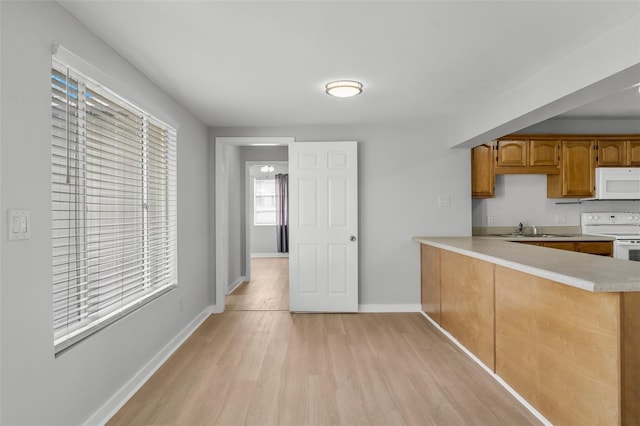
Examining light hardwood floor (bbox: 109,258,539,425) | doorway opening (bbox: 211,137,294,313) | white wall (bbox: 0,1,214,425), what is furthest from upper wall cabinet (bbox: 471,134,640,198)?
white wall (bbox: 0,1,214,425)

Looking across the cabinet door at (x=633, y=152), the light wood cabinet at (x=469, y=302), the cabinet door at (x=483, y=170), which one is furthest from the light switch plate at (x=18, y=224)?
the cabinet door at (x=633, y=152)

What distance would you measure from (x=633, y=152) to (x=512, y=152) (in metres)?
1.50

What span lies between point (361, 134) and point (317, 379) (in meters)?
2.82

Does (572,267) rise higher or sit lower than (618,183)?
lower

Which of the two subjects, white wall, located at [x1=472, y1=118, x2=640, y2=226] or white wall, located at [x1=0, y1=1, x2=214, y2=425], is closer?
white wall, located at [x1=0, y1=1, x2=214, y2=425]

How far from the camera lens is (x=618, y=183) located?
14.6ft

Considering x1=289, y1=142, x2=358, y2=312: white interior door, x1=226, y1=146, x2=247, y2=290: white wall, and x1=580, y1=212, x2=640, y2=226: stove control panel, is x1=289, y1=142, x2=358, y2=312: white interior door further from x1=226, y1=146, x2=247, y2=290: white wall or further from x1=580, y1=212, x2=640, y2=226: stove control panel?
x1=580, y1=212, x2=640, y2=226: stove control panel

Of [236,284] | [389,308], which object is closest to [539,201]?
[389,308]

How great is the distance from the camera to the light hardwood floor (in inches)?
84.4

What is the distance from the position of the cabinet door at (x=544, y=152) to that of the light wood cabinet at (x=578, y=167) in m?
0.08

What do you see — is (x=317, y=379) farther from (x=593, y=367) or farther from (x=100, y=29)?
(x=100, y=29)

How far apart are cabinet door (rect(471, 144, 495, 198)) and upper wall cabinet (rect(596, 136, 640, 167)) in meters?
1.34

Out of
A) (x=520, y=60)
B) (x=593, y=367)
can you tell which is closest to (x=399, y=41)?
(x=520, y=60)

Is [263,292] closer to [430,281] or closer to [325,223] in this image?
[325,223]
